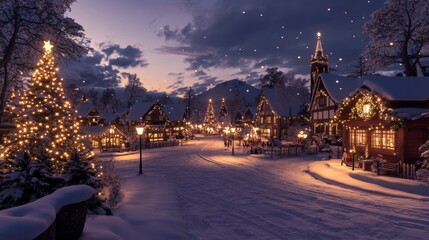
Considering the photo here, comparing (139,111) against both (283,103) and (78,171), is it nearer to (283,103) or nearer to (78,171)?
(283,103)

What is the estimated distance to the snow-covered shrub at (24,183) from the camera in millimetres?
7422

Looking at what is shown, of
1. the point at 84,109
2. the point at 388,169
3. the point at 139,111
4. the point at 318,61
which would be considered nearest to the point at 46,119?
the point at 388,169

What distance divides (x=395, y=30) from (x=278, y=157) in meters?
17.4

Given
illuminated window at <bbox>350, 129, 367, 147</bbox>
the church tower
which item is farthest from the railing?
the church tower

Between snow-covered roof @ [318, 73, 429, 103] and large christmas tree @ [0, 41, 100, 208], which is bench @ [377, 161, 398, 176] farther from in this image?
large christmas tree @ [0, 41, 100, 208]

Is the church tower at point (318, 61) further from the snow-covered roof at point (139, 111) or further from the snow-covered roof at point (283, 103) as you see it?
the snow-covered roof at point (139, 111)

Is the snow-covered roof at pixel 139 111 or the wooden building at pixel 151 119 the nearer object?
the wooden building at pixel 151 119

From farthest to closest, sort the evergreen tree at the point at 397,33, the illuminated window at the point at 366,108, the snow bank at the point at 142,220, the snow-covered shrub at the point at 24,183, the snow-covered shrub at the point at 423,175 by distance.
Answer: the evergreen tree at the point at 397,33, the illuminated window at the point at 366,108, the snow-covered shrub at the point at 423,175, the snow bank at the point at 142,220, the snow-covered shrub at the point at 24,183

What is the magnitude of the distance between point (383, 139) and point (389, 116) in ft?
11.0

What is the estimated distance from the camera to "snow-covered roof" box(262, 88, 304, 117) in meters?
51.6

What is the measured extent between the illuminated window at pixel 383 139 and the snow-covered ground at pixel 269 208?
347cm

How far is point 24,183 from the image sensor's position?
7.57 meters

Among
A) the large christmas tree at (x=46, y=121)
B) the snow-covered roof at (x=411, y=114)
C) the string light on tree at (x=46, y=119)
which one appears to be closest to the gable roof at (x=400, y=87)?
the snow-covered roof at (x=411, y=114)

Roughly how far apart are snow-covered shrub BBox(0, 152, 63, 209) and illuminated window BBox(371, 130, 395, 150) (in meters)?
19.1
